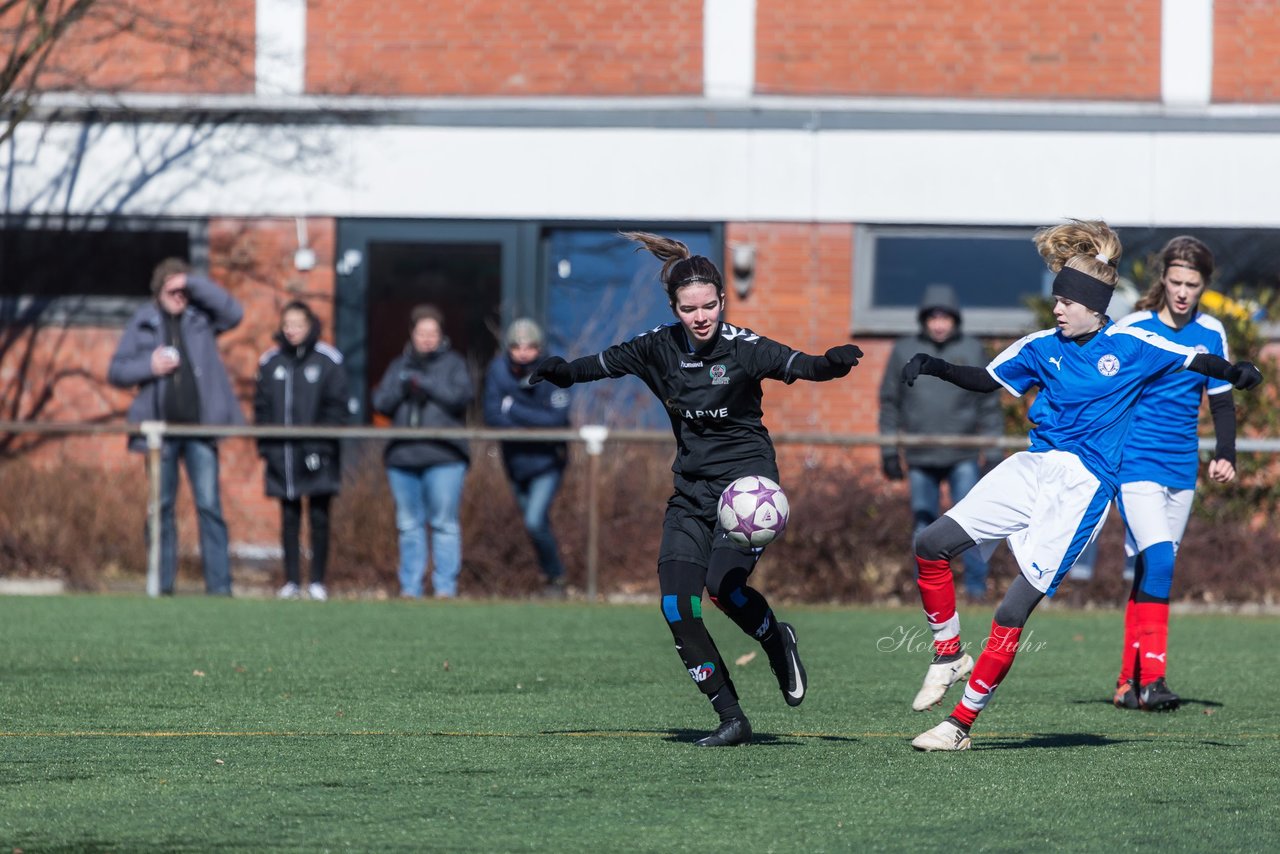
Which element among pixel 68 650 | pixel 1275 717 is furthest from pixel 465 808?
pixel 68 650

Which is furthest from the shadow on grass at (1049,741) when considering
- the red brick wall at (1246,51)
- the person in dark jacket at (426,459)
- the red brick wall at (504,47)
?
the red brick wall at (1246,51)

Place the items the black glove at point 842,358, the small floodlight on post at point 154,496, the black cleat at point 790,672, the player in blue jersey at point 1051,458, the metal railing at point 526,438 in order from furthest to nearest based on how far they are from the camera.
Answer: the small floodlight on post at point 154,496
the metal railing at point 526,438
the black cleat at point 790,672
the player in blue jersey at point 1051,458
the black glove at point 842,358

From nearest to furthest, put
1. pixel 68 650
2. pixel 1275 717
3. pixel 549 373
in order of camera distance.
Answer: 1. pixel 549 373
2. pixel 1275 717
3. pixel 68 650

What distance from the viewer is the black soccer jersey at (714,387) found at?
6852 millimetres

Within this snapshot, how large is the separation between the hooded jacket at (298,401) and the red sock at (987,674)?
7.37 m

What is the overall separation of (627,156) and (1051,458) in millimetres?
10409

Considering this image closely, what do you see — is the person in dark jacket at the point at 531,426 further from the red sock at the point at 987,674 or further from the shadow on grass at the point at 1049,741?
the red sock at the point at 987,674

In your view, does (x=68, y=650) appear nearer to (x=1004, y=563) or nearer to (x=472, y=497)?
(x=472, y=497)

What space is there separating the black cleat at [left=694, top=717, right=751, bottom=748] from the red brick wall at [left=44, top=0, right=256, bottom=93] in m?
11.7

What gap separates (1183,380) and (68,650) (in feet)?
18.1

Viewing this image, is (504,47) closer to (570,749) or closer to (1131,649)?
(1131,649)

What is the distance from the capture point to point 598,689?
8.59m

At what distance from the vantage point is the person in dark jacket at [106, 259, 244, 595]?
43.8ft

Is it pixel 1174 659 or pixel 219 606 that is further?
pixel 219 606
